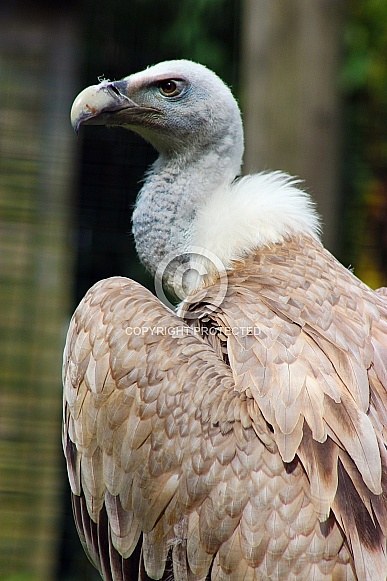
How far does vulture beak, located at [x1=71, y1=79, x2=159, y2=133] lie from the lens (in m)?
2.91

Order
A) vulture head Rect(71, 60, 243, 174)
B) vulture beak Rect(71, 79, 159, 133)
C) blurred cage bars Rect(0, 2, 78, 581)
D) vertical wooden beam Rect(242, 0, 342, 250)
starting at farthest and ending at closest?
blurred cage bars Rect(0, 2, 78, 581) → vertical wooden beam Rect(242, 0, 342, 250) → vulture head Rect(71, 60, 243, 174) → vulture beak Rect(71, 79, 159, 133)

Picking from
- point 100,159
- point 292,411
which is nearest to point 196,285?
point 292,411

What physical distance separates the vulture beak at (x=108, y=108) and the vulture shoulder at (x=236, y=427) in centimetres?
A: 50

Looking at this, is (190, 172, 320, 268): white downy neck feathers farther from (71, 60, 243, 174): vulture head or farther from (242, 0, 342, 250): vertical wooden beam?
(242, 0, 342, 250): vertical wooden beam

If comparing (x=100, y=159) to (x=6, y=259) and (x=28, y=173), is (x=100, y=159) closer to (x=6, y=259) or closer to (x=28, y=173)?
(x=28, y=173)

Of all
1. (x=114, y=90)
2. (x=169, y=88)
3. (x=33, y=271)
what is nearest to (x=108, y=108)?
(x=114, y=90)

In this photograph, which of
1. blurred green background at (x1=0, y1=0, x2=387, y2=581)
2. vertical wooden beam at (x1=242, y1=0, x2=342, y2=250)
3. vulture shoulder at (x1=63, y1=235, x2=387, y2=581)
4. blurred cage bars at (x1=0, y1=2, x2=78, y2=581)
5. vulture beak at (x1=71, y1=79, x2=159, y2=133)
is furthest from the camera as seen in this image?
blurred cage bars at (x1=0, y1=2, x2=78, y2=581)

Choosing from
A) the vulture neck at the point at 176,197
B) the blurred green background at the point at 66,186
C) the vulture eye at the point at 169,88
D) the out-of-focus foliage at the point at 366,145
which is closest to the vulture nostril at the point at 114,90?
the vulture eye at the point at 169,88

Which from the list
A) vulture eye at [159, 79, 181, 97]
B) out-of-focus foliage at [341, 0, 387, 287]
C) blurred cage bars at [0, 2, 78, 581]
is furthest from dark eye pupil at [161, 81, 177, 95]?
blurred cage bars at [0, 2, 78, 581]

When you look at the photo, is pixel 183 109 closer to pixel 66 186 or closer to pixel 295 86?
pixel 295 86

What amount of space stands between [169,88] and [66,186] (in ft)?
6.58

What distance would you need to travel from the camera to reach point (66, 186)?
5.03 meters

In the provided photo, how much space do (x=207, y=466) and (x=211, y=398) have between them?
0.16 meters

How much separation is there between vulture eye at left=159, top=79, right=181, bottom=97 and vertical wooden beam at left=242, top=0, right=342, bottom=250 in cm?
66
